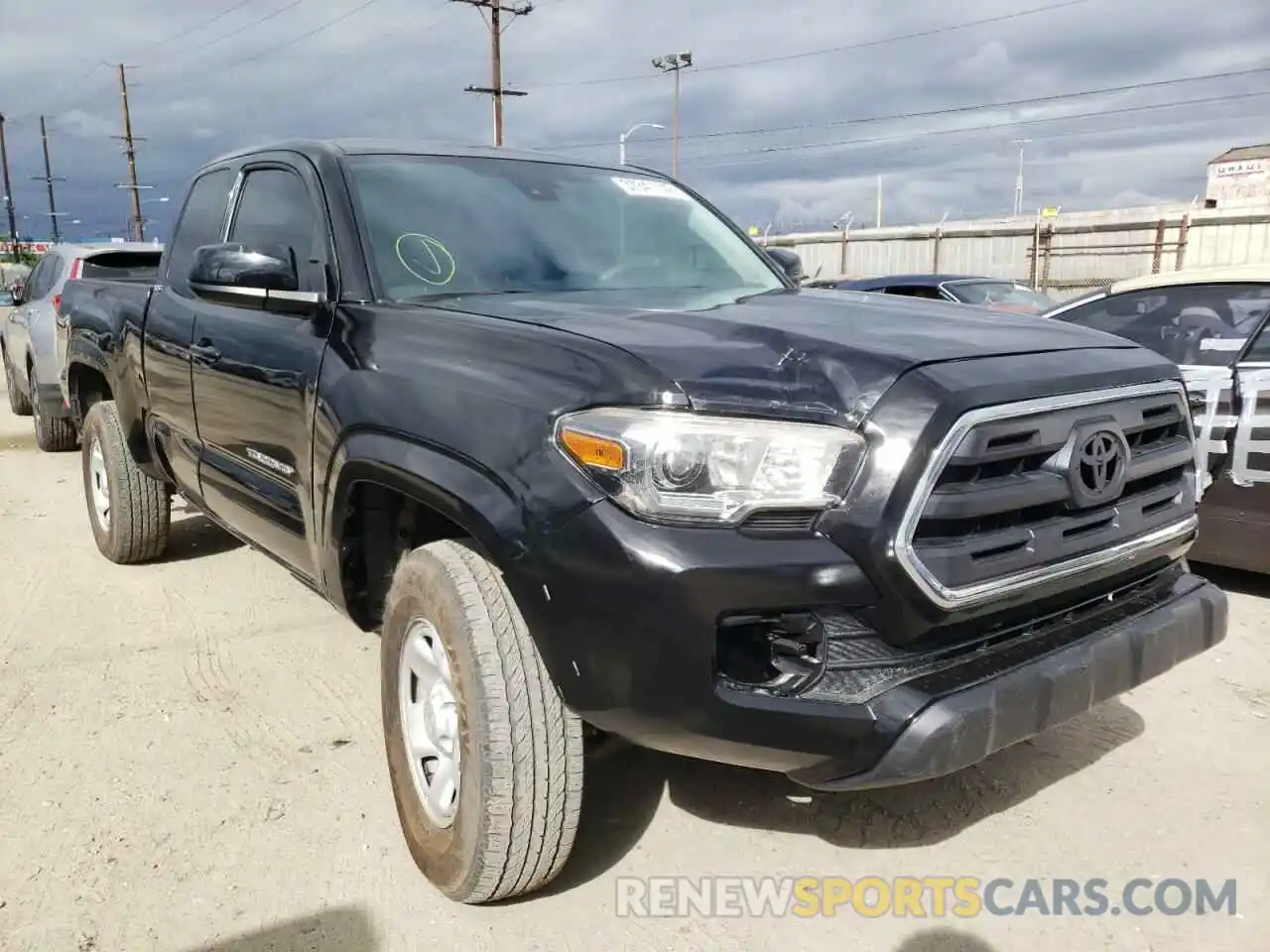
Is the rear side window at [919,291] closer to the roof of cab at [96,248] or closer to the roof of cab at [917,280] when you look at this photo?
the roof of cab at [917,280]

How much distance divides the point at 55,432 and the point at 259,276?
7244 millimetres

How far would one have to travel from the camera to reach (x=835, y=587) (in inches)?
80.4

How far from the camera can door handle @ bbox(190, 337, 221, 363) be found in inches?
145

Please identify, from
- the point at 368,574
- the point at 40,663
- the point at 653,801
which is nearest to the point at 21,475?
the point at 40,663

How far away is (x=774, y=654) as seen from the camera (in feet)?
7.09

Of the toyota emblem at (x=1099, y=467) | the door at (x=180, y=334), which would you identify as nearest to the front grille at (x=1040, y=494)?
the toyota emblem at (x=1099, y=467)

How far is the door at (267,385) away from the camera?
3.09 m

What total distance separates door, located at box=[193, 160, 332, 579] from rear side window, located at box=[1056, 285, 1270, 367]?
3311mm

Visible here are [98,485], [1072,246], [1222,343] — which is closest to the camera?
[1222,343]

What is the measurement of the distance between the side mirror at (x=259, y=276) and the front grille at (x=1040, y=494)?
Result: 1889mm

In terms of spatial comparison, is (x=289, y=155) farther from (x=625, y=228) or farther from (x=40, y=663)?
(x=40, y=663)

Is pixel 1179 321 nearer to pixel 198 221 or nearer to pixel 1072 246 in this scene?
pixel 198 221

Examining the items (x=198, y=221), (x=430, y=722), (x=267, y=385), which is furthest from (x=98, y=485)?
(x=430, y=722)

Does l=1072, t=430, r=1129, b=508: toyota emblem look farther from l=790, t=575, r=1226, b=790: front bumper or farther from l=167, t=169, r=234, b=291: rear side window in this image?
l=167, t=169, r=234, b=291: rear side window
